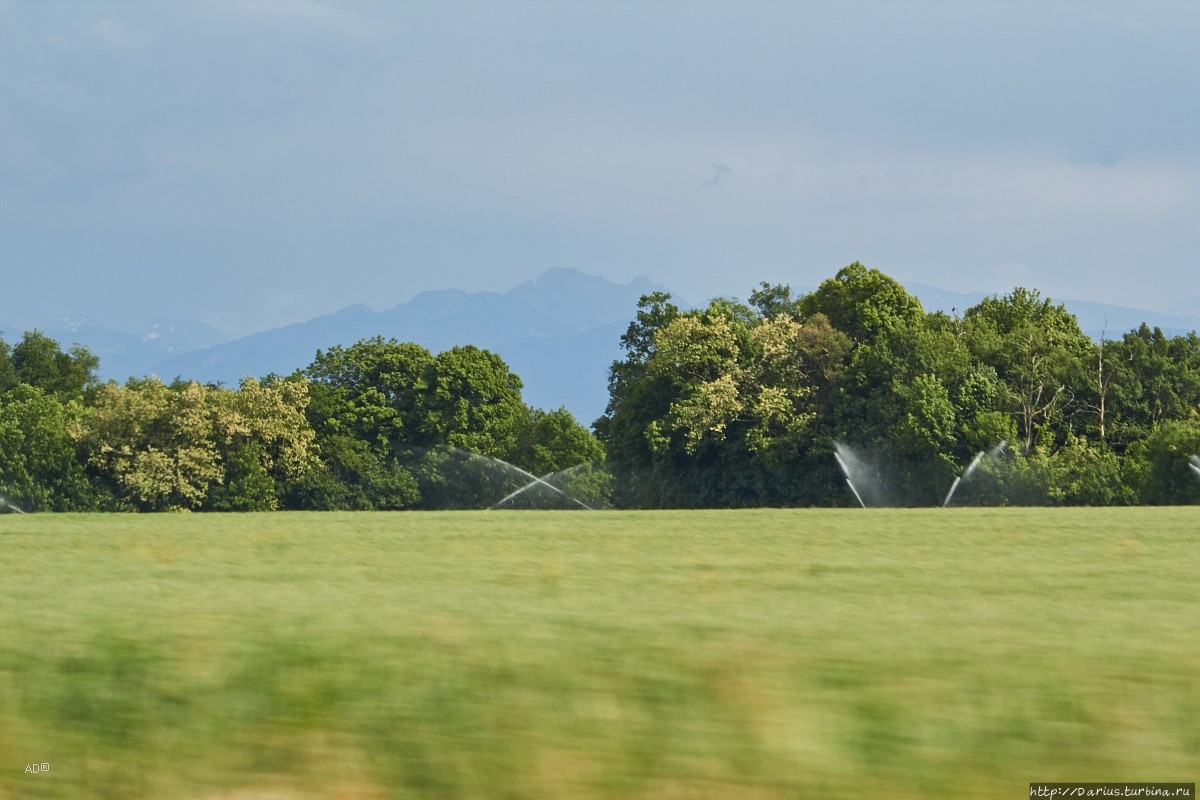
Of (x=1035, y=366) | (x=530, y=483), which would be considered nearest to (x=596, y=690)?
(x=1035, y=366)

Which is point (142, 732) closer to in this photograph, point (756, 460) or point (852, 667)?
point (852, 667)

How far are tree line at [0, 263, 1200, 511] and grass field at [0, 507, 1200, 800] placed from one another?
47.1 m

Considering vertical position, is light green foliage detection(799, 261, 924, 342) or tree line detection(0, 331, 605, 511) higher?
light green foliage detection(799, 261, 924, 342)

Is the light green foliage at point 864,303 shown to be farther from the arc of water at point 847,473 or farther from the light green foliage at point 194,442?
the light green foliage at point 194,442

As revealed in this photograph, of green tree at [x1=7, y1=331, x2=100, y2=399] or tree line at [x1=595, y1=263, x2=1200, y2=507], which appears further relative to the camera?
green tree at [x1=7, y1=331, x2=100, y2=399]

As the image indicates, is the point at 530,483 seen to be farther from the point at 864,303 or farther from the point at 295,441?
the point at 864,303

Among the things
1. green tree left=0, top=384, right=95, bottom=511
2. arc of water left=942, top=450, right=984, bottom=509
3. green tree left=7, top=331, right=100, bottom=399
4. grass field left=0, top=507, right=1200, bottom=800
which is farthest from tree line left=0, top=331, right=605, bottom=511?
grass field left=0, top=507, right=1200, bottom=800

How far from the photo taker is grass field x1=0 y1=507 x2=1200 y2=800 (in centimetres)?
678

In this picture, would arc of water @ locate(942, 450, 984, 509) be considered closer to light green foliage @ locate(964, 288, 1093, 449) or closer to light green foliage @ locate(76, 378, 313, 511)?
light green foliage @ locate(964, 288, 1093, 449)

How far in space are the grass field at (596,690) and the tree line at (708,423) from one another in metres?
47.1

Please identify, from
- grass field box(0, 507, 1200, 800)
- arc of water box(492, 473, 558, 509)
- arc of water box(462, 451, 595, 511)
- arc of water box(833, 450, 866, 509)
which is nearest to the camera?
grass field box(0, 507, 1200, 800)

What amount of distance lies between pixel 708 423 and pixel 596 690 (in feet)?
183

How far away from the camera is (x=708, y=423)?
207ft

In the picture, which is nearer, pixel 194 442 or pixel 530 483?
pixel 194 442
